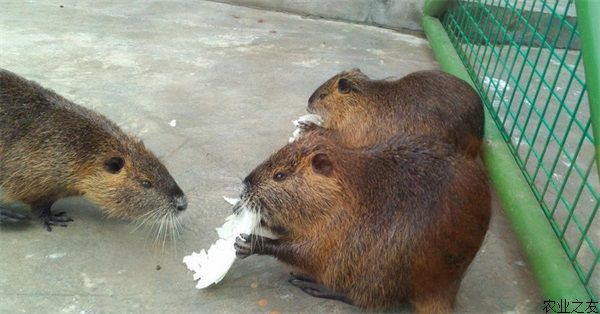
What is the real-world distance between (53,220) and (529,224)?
2.13 metres

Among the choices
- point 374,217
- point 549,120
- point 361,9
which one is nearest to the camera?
point 374,217

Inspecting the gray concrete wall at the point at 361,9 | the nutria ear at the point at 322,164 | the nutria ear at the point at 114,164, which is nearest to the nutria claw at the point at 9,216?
the nutria ear at the point at 114,164

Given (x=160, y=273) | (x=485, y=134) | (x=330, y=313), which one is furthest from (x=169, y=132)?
(x=485, y=134)

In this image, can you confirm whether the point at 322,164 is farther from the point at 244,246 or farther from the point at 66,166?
the point at 66,166

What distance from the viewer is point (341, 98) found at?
137 inches

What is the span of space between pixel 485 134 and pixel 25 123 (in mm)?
2475

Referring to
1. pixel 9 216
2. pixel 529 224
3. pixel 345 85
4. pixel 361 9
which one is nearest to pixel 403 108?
pixel 345 85

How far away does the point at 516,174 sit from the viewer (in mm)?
3070

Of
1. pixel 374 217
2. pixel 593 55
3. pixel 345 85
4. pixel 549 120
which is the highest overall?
pixel 593 55

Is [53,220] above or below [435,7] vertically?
below

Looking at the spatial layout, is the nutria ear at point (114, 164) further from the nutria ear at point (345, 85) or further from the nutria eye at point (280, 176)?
the nutria ear at point (345, 85)

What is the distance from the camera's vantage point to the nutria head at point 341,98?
11.1ft

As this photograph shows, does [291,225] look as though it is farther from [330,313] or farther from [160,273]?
[160,273]

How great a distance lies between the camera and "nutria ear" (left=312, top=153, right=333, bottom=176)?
224 cm
